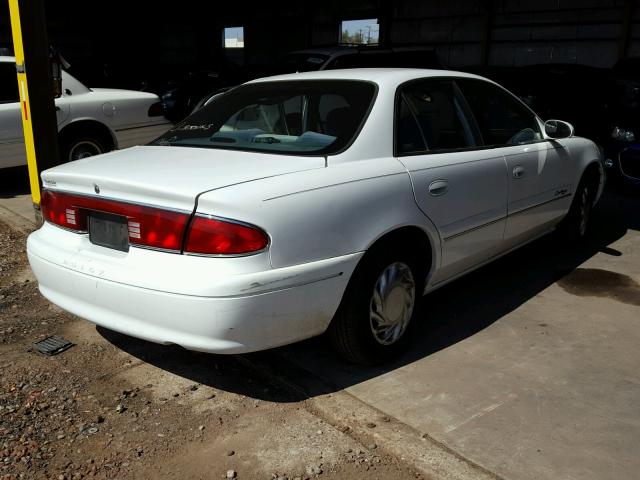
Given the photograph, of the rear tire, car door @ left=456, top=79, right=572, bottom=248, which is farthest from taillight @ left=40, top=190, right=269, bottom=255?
the rear tire

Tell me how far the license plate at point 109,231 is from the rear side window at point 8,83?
5.08 meters

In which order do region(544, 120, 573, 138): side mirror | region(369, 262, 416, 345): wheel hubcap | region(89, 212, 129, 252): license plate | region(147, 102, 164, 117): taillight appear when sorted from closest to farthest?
region(89, 212, 129, 252): license plate
region(369, 262, 416, 345): wheel hubcap
region(544, 120, 573, 138): side mirror
region(147, 102, 164, 117): taillight

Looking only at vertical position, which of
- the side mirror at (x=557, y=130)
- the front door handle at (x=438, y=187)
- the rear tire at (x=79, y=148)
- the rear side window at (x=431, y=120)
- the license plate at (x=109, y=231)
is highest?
the rear side window at (x=431, y=120)

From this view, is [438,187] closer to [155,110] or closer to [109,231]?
[109,231]

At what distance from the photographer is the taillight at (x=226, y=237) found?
262 centimetres

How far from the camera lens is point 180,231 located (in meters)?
2.69

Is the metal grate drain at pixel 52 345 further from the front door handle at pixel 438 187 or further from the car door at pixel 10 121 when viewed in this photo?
the car door at pixel 10 121

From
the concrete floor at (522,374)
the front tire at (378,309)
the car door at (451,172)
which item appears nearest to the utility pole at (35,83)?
the concrete floor at (522,374)

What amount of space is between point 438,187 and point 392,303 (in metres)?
0.67

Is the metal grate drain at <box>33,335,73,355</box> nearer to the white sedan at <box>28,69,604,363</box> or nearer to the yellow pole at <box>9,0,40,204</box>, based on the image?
the white sedan at <box>28,69,604,363</box>

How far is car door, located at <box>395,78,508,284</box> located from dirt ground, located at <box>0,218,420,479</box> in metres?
1.26

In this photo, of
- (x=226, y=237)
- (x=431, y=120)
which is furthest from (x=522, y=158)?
(x=226, y=237)

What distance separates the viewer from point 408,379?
128 inches

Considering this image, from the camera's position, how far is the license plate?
114 inches
